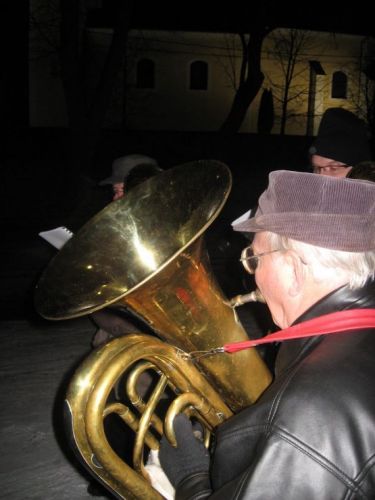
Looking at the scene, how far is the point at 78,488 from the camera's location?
292 cm

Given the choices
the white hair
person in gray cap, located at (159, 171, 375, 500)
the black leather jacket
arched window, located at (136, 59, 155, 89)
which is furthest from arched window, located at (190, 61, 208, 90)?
the black leather jacket

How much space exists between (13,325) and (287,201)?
419cm

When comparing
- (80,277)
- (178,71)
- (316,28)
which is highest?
(316,28)

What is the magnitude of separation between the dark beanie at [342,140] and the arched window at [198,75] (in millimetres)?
24706

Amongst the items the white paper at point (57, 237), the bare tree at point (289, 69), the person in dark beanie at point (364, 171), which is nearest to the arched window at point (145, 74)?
the bare tree at point (289, 69)

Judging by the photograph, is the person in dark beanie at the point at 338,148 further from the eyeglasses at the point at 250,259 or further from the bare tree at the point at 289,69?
the bare tree at the point at 289,69

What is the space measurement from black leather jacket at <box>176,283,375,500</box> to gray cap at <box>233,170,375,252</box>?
0.77 feet

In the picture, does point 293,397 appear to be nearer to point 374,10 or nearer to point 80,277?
point 80,277

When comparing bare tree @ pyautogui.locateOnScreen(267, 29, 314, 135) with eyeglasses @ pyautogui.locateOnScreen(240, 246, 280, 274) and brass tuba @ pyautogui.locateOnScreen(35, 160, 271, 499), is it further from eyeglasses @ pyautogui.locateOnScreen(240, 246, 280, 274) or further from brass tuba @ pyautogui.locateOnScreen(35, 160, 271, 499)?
eyeglasses @ pyautogui.locateOnScreen(240, 246, 280, 274)

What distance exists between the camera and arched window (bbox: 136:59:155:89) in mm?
26172

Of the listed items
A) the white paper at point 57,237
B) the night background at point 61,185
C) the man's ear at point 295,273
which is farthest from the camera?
the night background at point 61,185

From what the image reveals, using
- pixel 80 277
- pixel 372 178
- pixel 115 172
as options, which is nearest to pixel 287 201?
pixel 80 277

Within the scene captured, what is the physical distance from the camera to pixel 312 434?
1.10 metres

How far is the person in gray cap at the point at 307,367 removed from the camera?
1.09m
